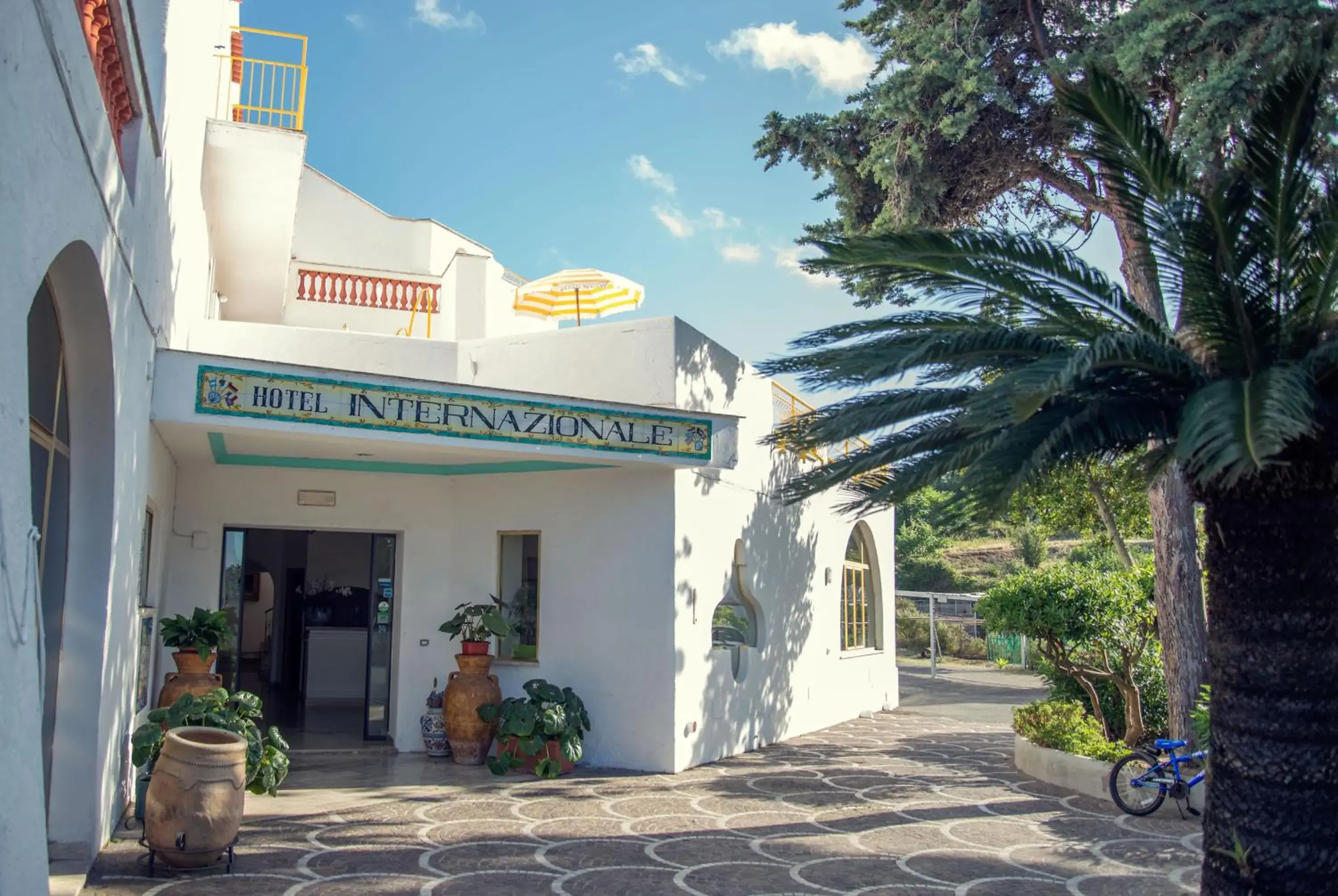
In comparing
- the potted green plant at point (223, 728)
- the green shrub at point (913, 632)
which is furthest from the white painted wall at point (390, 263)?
the green shrub at point (913, 632)

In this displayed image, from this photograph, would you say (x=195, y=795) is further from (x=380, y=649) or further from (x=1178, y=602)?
(x=1178, y=602)

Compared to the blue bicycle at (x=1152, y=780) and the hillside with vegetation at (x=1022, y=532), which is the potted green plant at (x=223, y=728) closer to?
the hillside with vegetation at (x=1022, y=532)

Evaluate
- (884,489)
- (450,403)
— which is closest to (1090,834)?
(884,489)

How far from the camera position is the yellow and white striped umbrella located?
46.6 feet

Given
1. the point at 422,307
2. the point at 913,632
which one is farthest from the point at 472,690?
the point at 913,632

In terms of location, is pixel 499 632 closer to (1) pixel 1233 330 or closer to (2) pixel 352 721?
(2) pixel 352 721

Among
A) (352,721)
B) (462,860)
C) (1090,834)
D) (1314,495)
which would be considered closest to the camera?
(1314,495)

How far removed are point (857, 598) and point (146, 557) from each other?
411 inches

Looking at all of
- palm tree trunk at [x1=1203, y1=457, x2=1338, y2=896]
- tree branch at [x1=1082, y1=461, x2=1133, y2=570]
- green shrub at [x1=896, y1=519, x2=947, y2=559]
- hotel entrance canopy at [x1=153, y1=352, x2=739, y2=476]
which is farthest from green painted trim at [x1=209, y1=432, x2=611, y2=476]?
green shrub at [x1=896, y1=519, x2=947, y2=559]

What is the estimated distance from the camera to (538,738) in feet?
31.8

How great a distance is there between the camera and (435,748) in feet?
34.0

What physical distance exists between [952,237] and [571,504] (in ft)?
18.8

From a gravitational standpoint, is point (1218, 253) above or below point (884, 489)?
above

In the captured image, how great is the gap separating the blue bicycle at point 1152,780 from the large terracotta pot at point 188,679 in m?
7.13
